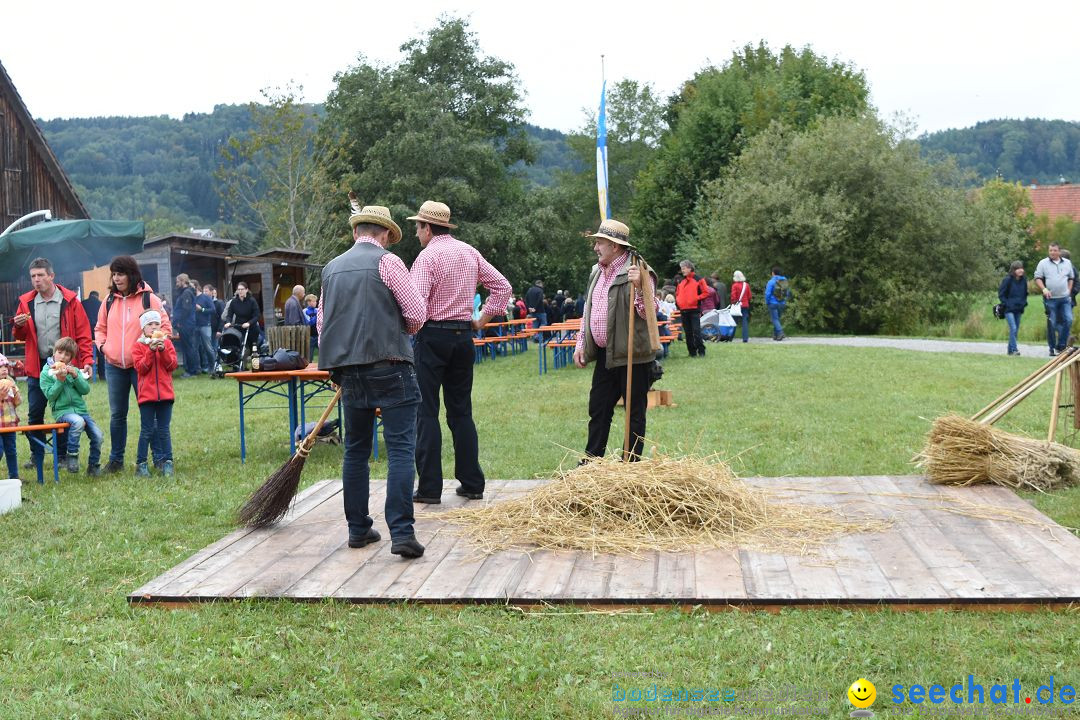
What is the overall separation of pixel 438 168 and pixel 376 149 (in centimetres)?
257

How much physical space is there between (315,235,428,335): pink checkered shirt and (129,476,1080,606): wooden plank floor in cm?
119

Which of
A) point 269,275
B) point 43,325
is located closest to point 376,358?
point 43,325

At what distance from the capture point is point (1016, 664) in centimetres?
374

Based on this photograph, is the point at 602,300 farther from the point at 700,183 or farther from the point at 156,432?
the point at 700,183

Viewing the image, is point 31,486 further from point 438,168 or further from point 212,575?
point 438,168

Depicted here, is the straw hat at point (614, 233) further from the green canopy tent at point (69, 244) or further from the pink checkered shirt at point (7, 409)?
the green canopy tent at point (69, 244)

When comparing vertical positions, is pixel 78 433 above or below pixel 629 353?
below

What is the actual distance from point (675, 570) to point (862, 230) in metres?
26.4

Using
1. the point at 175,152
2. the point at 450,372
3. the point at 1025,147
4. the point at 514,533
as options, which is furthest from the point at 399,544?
the point at 1025,147

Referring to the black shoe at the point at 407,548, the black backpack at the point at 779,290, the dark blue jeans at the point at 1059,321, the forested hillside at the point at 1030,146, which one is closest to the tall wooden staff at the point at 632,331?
the black shoe at the point at 407,548

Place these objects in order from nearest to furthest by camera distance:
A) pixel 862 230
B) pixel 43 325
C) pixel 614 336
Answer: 1. pixel 614 336
2. pixel 43 325
3. pixel 862 230

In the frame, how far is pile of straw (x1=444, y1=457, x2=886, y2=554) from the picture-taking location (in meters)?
5.53

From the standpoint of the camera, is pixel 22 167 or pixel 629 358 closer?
pixel 629 358

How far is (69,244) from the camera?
53.4 ft
